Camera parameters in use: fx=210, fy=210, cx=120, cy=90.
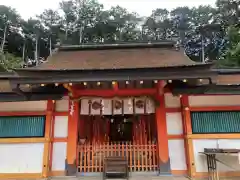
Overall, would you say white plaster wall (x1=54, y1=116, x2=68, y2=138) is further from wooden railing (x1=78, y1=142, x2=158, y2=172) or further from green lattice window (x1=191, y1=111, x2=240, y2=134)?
green lattice window (x1=191, y1=111, x2=240, y2=134)

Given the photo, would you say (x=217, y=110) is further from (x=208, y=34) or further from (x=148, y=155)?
(x=208, y=34)

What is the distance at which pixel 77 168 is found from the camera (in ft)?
19.3

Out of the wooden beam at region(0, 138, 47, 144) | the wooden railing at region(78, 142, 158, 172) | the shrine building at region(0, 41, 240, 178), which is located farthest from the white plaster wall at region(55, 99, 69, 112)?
the wooden railing at region(78, 142, 158, 172)

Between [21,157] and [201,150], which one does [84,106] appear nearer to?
[21,157]

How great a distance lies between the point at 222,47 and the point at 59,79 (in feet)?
103

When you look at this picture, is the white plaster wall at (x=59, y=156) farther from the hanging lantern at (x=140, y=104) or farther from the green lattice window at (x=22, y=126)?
the hanging lantern at (x=140, y=104)

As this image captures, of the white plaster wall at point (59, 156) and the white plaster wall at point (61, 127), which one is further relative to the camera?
the white plaster wall at point (61, 127)

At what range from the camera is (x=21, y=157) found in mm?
5812

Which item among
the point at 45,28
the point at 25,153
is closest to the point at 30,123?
the point at 25,153

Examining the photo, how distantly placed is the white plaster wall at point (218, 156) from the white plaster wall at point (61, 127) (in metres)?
3.62

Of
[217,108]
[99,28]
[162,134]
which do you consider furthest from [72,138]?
[99,28]

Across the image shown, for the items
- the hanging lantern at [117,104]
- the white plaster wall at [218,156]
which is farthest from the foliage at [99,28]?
the white plaster wall at [218,156]

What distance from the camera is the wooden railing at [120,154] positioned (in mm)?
5957

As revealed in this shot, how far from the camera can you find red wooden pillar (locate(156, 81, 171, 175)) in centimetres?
575
